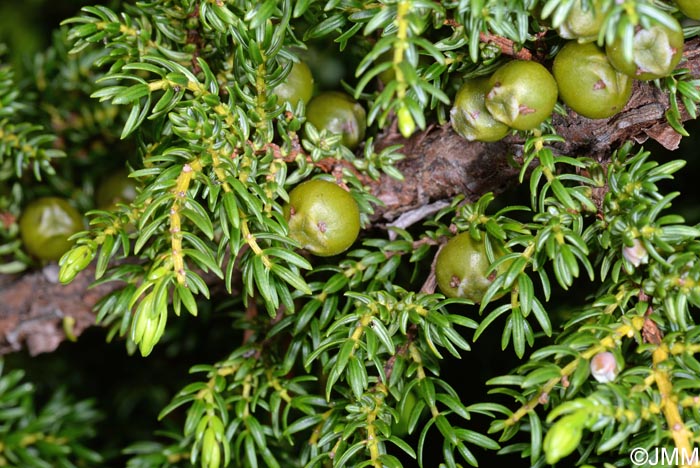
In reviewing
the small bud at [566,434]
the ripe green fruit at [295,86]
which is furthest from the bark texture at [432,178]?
the small bud at [566,434]

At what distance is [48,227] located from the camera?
181 centimetres

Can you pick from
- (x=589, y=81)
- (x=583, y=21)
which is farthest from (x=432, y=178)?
(x=583, y=21)

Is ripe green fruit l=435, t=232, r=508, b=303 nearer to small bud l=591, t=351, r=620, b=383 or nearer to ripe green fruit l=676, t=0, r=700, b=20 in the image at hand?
small bud l=591, t=351, r=620, b=383

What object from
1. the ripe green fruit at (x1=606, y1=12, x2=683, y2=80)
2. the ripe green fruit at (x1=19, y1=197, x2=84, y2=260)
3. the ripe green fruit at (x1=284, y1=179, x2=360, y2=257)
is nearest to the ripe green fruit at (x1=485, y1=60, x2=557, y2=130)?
the ripe green fruit at (x1=606, y1=12, x2=683, y2=80)

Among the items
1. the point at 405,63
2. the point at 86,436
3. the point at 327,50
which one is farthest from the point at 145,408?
the point at 405,63

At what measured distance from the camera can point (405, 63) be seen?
38.9 inches

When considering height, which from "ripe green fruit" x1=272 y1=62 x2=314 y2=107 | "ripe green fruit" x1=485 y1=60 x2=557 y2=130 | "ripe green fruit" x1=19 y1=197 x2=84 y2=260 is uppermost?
"ripe green fruit" x1=485 y1=60 x2=557 y2=130

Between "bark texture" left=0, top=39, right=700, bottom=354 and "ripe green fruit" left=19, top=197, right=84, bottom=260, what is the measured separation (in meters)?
0.07

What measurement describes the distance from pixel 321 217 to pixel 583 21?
55cm

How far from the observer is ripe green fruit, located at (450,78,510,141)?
124 centimetres

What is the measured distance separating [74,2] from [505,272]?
1.92 metres

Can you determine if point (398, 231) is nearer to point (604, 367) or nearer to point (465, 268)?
point (465, 268)

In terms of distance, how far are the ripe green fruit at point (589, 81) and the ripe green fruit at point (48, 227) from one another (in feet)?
4.14

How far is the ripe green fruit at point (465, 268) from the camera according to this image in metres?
1.32
